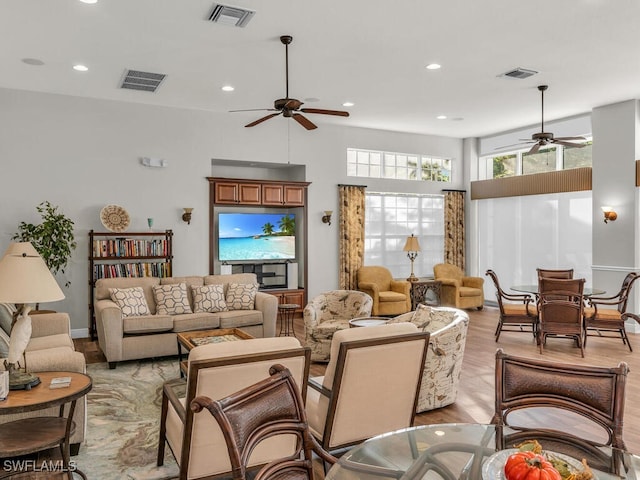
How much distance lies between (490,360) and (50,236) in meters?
5.66

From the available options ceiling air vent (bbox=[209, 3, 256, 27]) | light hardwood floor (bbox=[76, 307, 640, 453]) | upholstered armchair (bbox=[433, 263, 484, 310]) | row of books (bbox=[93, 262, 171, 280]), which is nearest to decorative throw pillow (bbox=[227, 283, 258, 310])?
light hardwood floor (bbox=[76, 307, 640, 453])

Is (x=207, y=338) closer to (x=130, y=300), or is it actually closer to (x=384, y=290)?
(x=130, y=300)

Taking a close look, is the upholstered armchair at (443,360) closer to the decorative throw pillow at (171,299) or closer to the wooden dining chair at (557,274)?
the decorative throw pillow at (171,299)

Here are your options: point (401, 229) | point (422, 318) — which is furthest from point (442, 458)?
point (401, 229)

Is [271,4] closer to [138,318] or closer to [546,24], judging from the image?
[546,24]

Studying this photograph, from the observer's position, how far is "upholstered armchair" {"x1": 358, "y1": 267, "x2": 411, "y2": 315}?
27.0ft

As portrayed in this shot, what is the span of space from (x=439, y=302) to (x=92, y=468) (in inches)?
285

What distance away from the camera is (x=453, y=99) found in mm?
7098

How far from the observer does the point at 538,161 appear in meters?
8.93

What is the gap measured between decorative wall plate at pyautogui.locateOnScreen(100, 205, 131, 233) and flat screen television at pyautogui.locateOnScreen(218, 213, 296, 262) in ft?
4.94

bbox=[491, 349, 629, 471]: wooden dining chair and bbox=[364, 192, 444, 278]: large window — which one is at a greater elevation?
bbox=[364, 192, 444, 278]: large window

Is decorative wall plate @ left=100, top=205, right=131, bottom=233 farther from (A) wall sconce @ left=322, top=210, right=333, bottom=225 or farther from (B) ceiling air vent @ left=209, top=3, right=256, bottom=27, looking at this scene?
(B) ceiling air vent @ left=209, top=3, right=256, bottom=27

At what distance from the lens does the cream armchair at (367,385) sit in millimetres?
2746

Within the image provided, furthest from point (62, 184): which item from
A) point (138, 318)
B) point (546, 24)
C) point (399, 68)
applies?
point (546, 24)
